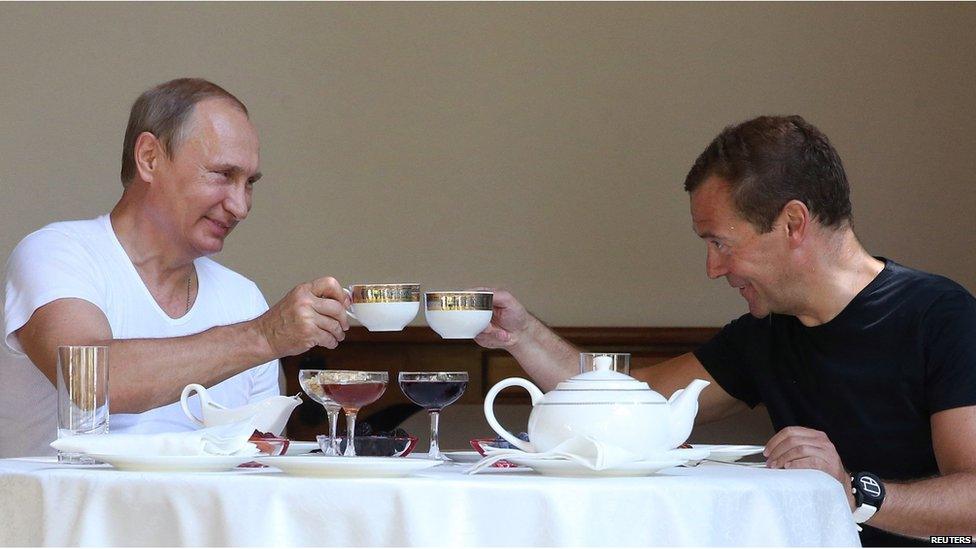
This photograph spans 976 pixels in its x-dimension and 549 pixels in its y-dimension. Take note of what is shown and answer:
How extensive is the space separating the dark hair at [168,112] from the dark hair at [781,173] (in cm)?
105

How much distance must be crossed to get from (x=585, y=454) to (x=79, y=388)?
2.31 ft

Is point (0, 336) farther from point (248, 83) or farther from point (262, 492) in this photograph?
point (248, 83)

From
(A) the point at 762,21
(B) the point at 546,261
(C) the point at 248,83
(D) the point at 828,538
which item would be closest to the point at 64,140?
(C) the point at 248,83

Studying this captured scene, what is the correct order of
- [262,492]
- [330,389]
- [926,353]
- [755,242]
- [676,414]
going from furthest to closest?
[755,242] < [926,353] < [330,389] < [676,414] < [262,492]

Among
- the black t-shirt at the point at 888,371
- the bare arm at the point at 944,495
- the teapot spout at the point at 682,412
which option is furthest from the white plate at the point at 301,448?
the black t-shirt at the point at 888,371

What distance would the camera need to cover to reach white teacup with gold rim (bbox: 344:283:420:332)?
70.2 inches

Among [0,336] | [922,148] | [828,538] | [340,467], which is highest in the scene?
[922,148]

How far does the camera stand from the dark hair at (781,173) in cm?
223

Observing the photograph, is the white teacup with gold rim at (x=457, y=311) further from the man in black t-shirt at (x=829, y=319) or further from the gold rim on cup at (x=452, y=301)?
the man in black t-shirt at (x=829, y=319)

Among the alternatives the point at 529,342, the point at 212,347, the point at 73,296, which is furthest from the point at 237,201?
the point at 529,342

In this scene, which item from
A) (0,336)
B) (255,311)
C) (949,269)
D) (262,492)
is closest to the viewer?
(262,492)

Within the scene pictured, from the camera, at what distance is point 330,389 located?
168 centimetres

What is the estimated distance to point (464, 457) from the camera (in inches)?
71.4

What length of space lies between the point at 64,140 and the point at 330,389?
9.39ft
